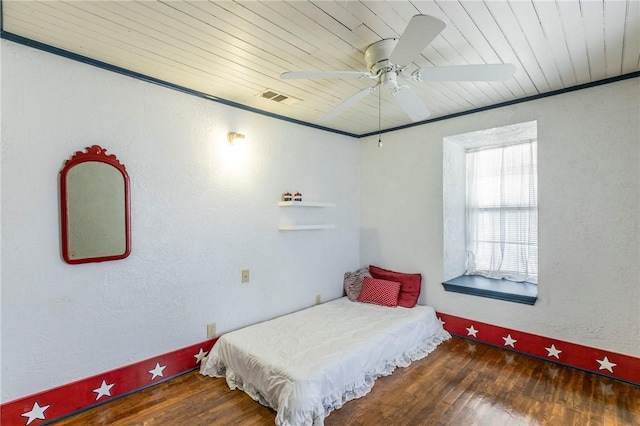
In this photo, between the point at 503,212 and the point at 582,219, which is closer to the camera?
the point at 582,219

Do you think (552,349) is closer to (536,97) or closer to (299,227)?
(536,97)

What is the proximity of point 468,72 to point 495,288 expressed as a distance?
2204 mm

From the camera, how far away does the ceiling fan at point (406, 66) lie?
1.28 meters

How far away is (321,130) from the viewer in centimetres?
354

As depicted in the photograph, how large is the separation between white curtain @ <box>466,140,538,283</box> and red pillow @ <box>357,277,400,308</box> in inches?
39.0

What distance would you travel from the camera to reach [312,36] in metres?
1.75

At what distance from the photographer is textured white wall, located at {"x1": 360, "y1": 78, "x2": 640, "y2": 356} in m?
2.27

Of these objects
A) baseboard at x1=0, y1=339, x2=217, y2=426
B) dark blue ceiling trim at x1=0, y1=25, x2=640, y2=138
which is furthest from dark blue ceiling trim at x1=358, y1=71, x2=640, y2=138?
baseboard at x1=0, y1=339, x2=217, y2=426

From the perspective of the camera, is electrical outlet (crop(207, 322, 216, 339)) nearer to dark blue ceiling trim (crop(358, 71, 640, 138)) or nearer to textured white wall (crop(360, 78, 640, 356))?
textured white wall (crop(360, 78, 640, 356))

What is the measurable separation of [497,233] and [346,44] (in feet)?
8.59

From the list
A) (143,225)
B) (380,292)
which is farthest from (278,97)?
(380,292)

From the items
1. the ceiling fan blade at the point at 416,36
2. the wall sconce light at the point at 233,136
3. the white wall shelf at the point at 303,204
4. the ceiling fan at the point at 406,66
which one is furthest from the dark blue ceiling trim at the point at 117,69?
the ceiling fan blade at the point at 416,36

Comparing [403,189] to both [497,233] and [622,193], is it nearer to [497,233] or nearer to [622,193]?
[497,233]

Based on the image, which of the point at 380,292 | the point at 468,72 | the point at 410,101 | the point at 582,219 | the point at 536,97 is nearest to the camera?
the point at 468,72
